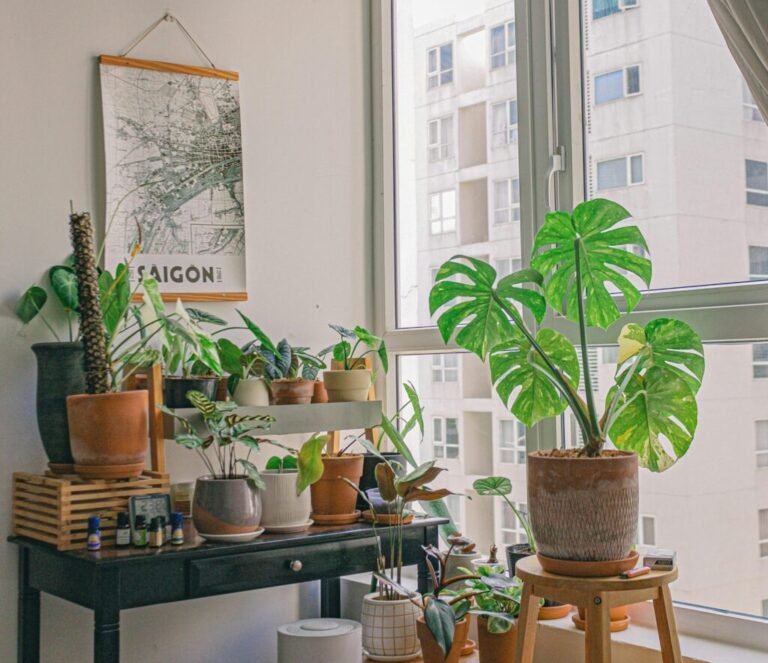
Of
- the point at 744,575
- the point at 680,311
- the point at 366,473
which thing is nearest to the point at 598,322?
the point at 680,311

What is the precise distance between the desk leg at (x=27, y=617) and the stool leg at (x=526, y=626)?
119cm

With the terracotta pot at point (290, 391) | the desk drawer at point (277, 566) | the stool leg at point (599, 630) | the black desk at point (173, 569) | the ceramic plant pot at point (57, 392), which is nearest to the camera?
the stool leg at point (599, 630)

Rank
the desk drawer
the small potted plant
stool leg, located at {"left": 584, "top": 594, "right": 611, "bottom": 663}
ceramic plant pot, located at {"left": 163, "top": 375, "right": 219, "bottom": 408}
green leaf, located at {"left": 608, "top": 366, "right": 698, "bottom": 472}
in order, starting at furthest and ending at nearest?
1. the small potted plant
2. ceramic plant pot, located at {"left": 163, "top": 375, "right": 219, "bottom": 408}
3. the desk drawer
4. green leaf, located at {"left": 608, "top": 366, "right": 698, "bottom": 472}
5. stool leg, located at {"left": 584, "top": 594, "right": 611, "bottom": 663}

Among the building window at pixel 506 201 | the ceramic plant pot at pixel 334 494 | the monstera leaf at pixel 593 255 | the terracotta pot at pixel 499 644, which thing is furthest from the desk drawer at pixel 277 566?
the building window at pixel 506 201

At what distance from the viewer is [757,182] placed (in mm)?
2164

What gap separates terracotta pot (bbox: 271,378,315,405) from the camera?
257cm

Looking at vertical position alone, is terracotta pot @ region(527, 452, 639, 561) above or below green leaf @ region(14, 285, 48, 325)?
below

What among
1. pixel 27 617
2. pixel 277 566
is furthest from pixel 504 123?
pixel 27 617

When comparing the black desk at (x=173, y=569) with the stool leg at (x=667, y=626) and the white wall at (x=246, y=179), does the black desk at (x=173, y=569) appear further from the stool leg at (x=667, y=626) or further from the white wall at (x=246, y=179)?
the stool leg at (x=667, y=626)

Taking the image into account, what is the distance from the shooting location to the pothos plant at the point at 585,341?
77.3 inches

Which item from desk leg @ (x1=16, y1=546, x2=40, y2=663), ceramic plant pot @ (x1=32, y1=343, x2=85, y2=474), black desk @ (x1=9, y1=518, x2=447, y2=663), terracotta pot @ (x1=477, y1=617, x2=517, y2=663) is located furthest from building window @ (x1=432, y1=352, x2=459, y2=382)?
desk leg @ (x1=16, y1=546, x2=40, y2=663)

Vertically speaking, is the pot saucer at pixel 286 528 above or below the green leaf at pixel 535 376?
below

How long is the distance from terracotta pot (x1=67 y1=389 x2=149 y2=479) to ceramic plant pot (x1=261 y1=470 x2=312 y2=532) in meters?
0.33

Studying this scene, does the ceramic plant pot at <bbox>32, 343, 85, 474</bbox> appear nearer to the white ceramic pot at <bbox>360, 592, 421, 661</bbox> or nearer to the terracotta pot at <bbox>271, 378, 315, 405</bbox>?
the terracotta pot at <bbox>271, 378, 315, 405</bbox>
